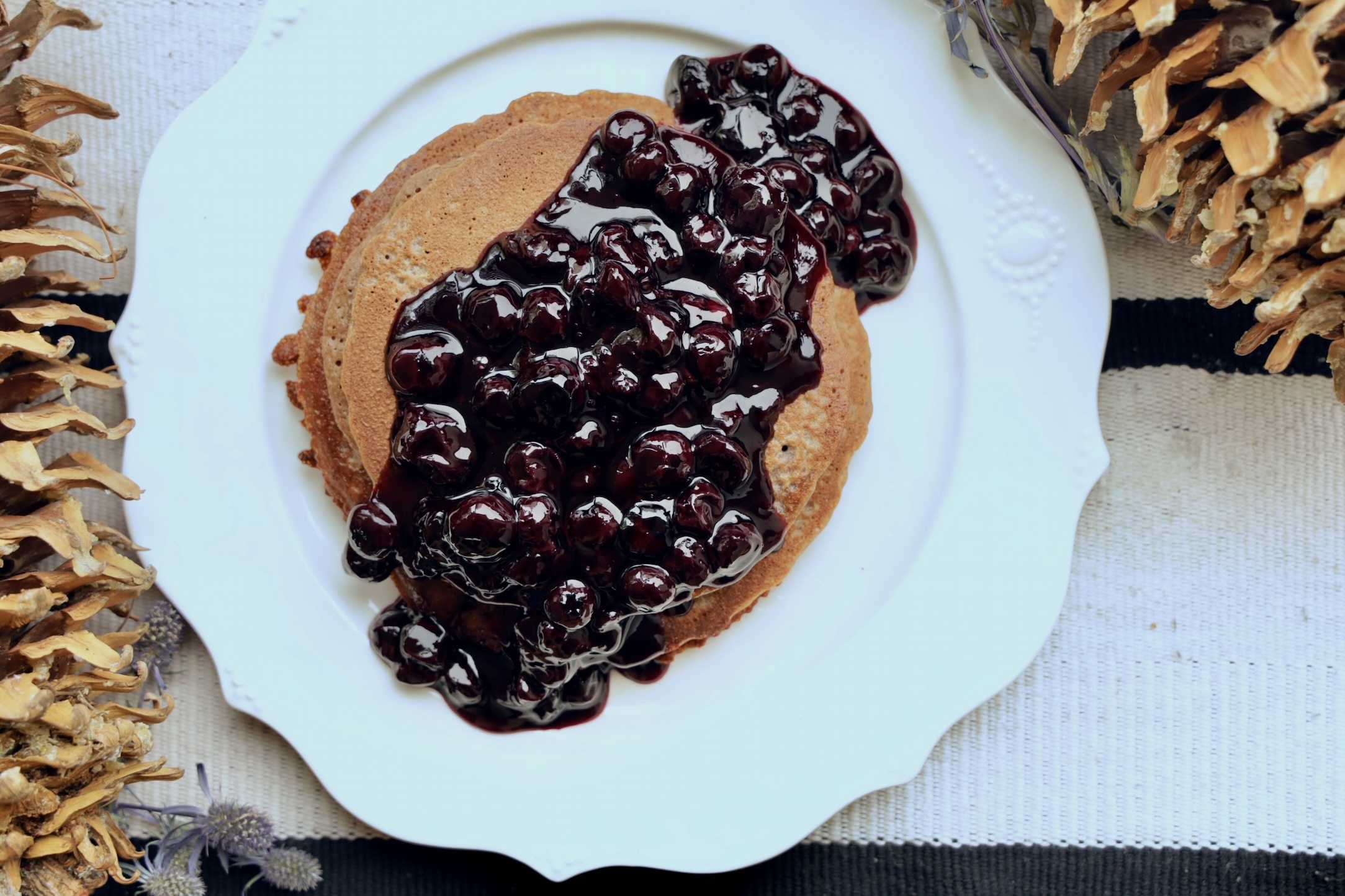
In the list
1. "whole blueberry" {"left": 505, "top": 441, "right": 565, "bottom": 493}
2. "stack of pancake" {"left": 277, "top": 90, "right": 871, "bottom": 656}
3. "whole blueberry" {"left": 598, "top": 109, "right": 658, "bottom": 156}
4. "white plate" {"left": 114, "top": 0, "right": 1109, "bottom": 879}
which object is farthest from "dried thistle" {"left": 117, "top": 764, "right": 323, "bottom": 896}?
"whole blueberry" {"left": 598, "top": 109, "right": 658, "bottom": 156}

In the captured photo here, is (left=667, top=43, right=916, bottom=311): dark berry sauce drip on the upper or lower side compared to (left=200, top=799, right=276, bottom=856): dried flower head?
upper

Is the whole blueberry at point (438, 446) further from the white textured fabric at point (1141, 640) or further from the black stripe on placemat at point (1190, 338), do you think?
the black stripe on placemat at point (1190, 338)

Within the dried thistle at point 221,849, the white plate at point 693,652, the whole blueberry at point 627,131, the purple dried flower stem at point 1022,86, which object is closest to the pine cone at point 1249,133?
the purple dried flower stem at point 1022,86

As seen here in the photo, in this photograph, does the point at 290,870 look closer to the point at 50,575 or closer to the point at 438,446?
the point at 50,575

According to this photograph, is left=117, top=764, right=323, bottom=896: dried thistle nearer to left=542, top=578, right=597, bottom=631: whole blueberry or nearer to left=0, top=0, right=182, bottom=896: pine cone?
left=0, top=0, right=182, bottom=896: pine cone

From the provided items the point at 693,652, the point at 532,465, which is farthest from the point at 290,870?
the point at 532,465

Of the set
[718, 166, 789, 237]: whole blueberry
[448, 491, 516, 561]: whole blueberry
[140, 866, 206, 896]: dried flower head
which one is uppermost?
[718, 166, 789, 237]: whole blueberry

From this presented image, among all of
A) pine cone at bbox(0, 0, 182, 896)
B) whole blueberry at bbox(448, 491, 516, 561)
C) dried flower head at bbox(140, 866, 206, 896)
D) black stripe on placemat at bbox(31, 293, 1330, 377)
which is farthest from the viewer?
black stripe on placemat at bbox(31, 293, 1330, 377)

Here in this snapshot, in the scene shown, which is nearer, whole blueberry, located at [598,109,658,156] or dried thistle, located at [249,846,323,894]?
whole blueberry, located at [598,109,658,156]
